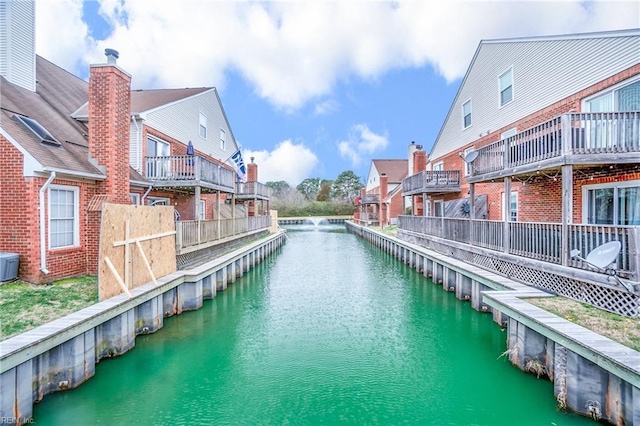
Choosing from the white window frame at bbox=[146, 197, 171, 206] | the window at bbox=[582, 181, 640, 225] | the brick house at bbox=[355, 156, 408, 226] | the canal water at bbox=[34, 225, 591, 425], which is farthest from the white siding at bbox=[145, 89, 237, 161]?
the brick house at bbox=[355, 156, 408, 226]

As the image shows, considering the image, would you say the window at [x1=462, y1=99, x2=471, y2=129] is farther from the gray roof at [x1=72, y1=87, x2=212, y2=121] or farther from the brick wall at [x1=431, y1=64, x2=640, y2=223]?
the gray roof at [x1=72, y1=87, x2=212, y2=121]

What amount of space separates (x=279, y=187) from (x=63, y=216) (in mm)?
87053

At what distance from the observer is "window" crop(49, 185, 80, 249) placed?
31.2 feet

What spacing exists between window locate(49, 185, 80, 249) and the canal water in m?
3.72

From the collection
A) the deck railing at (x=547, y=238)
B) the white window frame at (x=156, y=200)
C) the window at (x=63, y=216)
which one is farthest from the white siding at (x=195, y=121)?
the deck railing at (x=547, y=238)

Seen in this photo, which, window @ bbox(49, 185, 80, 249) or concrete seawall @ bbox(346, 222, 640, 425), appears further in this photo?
window @ bbox(49, 185, 80, 249)

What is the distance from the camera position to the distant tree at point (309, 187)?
93000 mm

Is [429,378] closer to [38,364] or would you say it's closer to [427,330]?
[427,330]

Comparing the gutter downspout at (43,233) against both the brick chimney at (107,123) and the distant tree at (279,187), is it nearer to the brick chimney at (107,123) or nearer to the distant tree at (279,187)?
the brick chimney at (107,123)

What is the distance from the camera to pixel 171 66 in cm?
2838

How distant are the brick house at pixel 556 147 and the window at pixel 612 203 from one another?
0.03 m

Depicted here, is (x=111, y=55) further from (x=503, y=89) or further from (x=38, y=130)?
(x=503, y=89)

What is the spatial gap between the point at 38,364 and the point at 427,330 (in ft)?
27.3

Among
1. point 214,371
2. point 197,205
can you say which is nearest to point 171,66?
point 197,205
